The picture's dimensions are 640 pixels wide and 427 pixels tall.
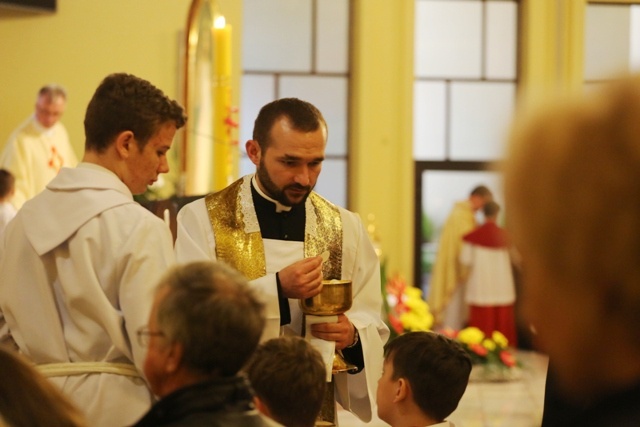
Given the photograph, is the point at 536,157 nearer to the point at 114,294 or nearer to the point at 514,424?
the point at 114,294

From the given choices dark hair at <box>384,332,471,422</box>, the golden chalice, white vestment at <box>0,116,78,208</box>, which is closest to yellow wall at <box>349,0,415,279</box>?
white vestment at <box>0,116,78,208</box>

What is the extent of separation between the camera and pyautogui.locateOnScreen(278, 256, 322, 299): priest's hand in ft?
10.2

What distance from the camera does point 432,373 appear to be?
3.04 metres

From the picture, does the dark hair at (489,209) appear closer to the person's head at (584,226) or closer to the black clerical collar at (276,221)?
the black clerical collar at (276,221)

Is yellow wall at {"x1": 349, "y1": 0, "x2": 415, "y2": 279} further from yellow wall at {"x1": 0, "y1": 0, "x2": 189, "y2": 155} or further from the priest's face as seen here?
the priest's face

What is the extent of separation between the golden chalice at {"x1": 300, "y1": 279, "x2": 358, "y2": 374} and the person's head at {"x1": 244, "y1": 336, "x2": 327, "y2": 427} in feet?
1.84

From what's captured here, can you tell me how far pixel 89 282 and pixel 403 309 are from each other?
21.2ft

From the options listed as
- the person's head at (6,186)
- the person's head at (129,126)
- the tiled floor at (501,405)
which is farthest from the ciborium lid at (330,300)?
the person's head at (6,186)

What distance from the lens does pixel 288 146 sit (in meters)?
3.40

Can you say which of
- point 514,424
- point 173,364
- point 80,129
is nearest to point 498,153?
point 173,364

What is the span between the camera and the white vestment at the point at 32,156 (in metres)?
9.02

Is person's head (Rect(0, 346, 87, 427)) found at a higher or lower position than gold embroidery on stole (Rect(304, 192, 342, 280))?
lower

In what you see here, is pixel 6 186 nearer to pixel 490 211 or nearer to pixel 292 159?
pixel 292 159

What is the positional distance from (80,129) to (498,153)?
10.0m
